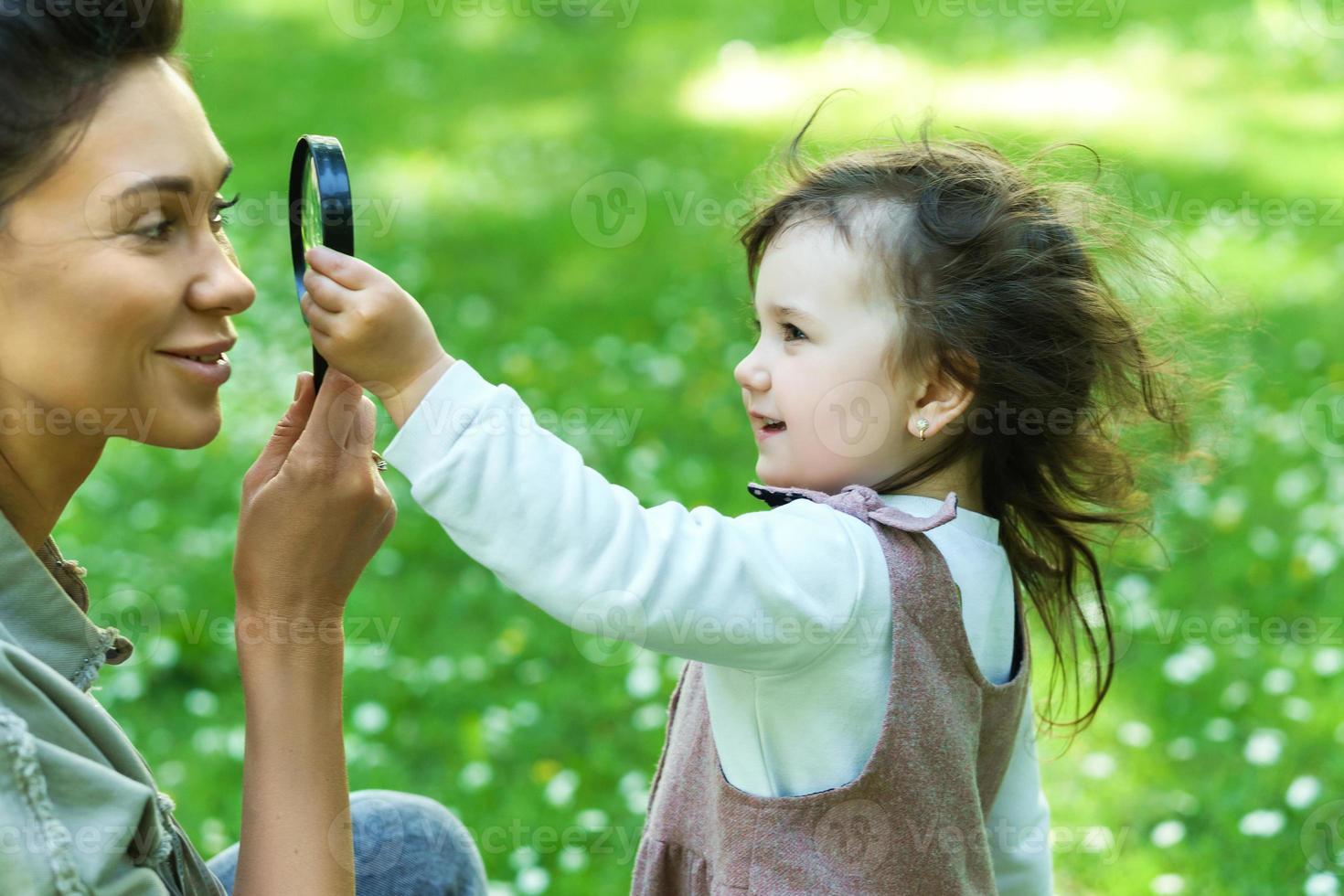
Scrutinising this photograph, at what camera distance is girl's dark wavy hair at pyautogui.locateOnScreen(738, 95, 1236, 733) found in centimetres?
214

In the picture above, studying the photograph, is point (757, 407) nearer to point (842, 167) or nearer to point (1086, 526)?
point (842, 167)

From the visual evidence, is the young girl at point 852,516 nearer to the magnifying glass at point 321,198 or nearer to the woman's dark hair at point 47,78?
the magnifying glass at point 321,198

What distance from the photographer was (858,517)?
6.57 ft

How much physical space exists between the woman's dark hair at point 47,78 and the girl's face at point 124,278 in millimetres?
18

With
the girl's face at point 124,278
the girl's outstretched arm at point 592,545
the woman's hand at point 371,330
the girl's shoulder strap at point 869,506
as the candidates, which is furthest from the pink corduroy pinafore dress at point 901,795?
the girl's face at point 124,278

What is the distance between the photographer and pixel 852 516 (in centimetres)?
200

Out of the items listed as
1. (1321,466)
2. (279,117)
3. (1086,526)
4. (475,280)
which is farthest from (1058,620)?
(279,117)

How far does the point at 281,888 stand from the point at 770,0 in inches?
389

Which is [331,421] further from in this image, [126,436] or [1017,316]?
[1017,316]

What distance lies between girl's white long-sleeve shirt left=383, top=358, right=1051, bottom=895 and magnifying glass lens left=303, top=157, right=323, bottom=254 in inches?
11.7

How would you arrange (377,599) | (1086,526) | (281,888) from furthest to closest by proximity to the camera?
(377,599) < (1086,526) < (281,888)

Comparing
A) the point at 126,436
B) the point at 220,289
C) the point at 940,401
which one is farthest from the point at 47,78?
the point at 940,401

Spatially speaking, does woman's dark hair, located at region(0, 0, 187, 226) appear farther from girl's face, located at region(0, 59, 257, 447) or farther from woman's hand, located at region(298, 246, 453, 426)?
woman's hand, located at region(298, 246, 453, 426)

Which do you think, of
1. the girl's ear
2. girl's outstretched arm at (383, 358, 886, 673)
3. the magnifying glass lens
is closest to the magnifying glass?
the magnifying glass lens
